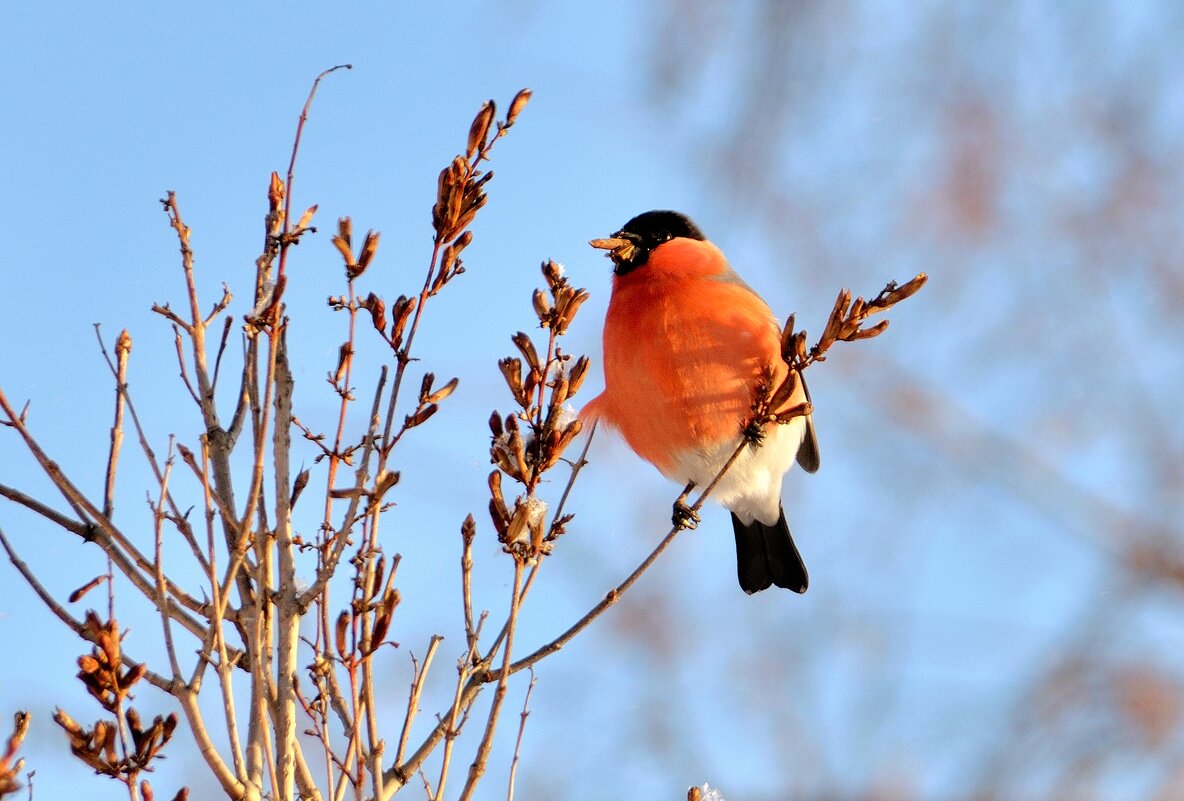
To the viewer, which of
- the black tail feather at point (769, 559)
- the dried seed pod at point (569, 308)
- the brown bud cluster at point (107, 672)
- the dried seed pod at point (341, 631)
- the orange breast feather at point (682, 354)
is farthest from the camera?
the black tail feather at point (769, 559)

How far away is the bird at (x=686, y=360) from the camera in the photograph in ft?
10.3

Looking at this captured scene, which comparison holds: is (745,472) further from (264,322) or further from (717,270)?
(264,322)

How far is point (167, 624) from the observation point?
146 cm

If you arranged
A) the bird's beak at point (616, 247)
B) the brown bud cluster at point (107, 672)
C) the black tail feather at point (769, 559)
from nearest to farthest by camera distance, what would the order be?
the brown bud cluster at point (107, 672), the bird's beak at point (616, 247), the black tail feather at point (769, 559)

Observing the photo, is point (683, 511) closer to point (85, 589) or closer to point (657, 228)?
point (657, 228)

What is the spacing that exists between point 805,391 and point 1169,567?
10.3 feet

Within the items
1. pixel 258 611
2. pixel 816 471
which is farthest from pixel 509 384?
pixel 816 471

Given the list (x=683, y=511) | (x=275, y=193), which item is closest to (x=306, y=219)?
(x=275, y=193)

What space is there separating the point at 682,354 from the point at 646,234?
2.12 feet

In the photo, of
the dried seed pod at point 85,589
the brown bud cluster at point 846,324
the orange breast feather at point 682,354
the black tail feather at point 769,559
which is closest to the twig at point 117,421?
the dried seed pod at point 85,589

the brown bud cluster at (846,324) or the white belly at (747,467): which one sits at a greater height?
the white belly at (747,467)

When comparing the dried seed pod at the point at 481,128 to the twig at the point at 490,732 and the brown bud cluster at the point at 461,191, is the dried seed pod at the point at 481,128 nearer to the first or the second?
the brown bud cluster at the point at 461,191

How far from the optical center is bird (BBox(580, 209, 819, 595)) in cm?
313

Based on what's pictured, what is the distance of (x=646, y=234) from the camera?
3.63 meters
